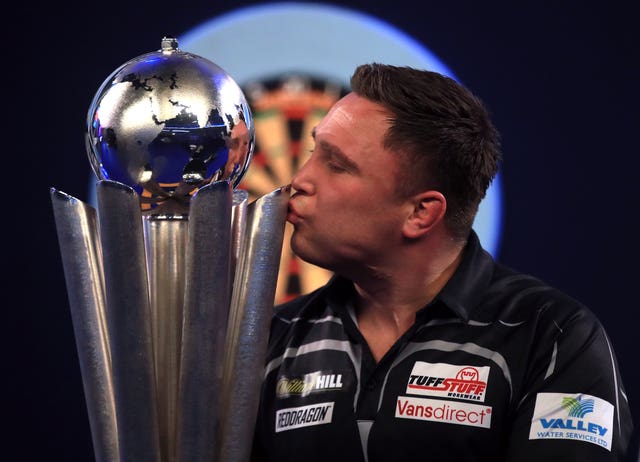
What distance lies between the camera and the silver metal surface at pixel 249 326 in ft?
4.06

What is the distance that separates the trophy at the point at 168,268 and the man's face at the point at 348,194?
9.5 inches

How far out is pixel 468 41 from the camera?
266 cm

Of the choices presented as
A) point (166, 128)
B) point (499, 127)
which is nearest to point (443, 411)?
point (166, 128)

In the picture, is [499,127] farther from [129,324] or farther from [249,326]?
[129,324]

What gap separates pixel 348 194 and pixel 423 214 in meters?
0.15

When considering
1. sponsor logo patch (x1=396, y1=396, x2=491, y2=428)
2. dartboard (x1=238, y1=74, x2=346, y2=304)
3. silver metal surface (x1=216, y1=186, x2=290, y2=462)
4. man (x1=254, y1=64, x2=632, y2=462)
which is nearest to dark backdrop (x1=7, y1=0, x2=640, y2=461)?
dartboard (x1=238, y1=74, x2=346, y2=304)

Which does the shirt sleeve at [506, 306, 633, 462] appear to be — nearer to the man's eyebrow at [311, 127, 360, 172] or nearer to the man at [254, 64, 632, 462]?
the man at [254, 64, 632, 462]

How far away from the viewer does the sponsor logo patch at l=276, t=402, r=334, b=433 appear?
1542 mm

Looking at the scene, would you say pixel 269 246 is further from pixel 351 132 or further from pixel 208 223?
pixel 351 132

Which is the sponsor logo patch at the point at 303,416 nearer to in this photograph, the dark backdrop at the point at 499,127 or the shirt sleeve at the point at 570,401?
the shirt sleeve at the point at 570,401

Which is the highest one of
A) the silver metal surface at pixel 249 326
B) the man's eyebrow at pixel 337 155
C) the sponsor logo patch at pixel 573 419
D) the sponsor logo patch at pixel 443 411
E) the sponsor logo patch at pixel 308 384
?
the man's eyebrow at pixel 337 155

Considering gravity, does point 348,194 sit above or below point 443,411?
above

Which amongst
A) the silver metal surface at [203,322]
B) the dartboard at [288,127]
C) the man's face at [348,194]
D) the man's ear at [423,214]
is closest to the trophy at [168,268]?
the silver metal surface at [203,322]

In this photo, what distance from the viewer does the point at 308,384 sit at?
1.60 m
